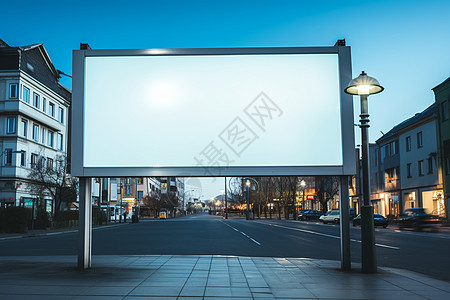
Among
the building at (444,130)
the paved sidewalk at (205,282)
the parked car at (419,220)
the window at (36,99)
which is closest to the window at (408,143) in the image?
the building at (444,130)

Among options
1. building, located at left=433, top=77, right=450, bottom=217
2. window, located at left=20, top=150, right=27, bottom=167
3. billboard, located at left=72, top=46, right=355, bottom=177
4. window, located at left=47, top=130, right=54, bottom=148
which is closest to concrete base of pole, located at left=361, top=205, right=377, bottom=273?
billboard, located at left=72, top=46, right=355, bottom=177

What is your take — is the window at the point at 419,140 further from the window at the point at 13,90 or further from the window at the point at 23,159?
the window at the point at 13,90

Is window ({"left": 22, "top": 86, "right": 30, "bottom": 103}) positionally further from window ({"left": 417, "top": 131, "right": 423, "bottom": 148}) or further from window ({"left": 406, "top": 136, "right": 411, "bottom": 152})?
window ({"left": 406, "top": 136, "right": 411, "bottom": 152})

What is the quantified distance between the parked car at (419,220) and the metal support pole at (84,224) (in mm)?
27384

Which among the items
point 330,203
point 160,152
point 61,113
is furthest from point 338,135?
point 330,203

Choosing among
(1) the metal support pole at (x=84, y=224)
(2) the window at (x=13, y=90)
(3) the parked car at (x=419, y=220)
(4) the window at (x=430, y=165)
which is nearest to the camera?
(1) the metal support pole at (x=84, y=224)

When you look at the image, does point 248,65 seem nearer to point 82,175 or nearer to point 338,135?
point 338,135

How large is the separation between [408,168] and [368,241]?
46053 millimetres

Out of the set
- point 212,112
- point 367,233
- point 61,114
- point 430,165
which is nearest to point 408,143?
point 430,165

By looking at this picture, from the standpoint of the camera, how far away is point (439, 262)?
44.0 ft

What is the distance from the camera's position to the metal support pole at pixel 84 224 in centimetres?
1001

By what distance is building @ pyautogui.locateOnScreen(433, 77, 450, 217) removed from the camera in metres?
42.1

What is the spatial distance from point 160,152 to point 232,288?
359 cm

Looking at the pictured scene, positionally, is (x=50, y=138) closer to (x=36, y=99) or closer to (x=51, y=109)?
(x=51, y=109)
